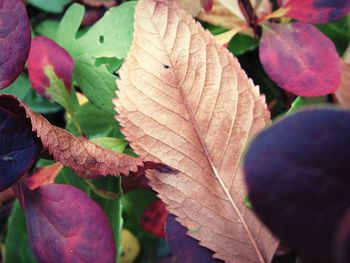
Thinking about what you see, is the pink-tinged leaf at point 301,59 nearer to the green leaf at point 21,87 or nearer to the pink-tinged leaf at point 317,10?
the pink-tinged leaf at point 317,10

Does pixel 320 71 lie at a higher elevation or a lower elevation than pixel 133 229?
higher

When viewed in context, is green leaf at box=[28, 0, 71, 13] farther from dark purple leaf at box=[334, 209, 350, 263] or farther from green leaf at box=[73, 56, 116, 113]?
dark purple leaf at box=[334, 209, 350, 263]

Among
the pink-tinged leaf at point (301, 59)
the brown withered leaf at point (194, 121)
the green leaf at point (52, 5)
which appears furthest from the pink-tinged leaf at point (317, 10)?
the green leaf at point (52, 5)

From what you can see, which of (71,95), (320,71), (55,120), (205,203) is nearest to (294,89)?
(320,71)

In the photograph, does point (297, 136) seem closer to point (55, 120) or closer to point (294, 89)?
point (294, 89)

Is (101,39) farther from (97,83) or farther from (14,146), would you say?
(14,146)

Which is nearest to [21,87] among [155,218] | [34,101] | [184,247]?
[34,101]
